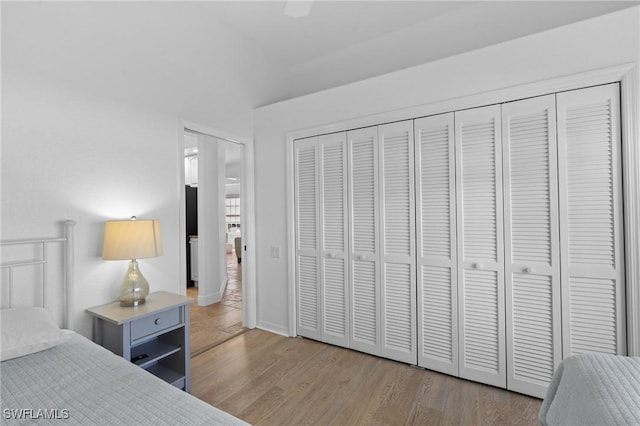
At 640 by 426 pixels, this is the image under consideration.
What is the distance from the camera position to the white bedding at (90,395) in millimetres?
967

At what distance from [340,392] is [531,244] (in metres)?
1.65

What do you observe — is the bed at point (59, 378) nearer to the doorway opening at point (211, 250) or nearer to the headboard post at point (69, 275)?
the headboard post at point (69, 275)

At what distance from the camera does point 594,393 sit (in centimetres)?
108

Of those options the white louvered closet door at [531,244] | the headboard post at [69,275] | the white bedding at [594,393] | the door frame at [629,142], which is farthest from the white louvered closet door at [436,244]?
the headboard post at [69,275]

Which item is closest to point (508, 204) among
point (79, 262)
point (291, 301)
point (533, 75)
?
point (533, 75)

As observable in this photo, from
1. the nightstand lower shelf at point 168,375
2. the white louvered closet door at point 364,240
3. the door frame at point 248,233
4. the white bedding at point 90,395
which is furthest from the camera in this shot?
the door frame at point 248,233

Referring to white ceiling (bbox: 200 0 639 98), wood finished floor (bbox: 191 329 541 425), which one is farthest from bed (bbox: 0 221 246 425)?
white ceiling (bbox: 200 0 639 98)

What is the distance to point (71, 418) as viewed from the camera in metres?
0.97

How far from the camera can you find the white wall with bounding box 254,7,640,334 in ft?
6.11

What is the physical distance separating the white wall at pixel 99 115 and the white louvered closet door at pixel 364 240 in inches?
57.5

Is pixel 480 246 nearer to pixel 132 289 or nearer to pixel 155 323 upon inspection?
pixel 155 323

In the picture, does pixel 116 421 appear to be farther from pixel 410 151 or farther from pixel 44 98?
pixel 410 151

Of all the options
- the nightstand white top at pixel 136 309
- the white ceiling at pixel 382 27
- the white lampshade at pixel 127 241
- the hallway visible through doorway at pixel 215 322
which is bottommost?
the hallway visible through doorway at pixel 215 322

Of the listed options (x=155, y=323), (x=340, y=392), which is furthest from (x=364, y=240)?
(x=155, y=323)
